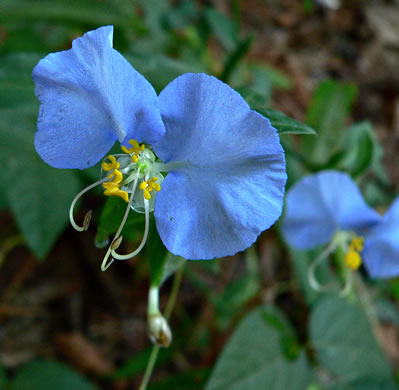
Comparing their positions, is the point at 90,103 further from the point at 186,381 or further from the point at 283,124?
the point at 186,381

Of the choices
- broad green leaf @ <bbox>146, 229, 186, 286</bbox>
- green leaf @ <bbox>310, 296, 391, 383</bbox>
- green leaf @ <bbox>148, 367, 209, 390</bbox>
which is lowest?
green leaf @ <bbox>148, 367, 209, 390</bbox>

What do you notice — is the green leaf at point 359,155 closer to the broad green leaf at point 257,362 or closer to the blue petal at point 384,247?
the blue petal at point 384,247

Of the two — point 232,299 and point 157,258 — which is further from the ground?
point 157,258

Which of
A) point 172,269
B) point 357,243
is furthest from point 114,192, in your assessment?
point 357,243

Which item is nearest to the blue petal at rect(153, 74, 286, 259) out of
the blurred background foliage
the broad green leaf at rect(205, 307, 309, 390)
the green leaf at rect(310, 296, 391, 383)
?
the blurred background foliage

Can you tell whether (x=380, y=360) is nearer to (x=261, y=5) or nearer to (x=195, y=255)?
(x=195, y=255)

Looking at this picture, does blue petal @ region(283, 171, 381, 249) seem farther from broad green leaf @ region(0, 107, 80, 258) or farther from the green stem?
broad green leaf @ region(0, 107, 80, 258)

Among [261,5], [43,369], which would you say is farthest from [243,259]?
[261,5]
